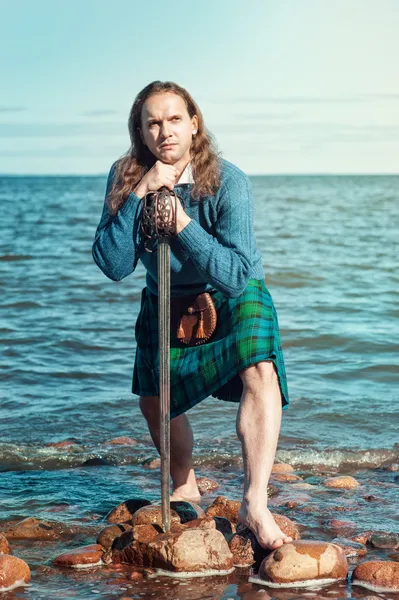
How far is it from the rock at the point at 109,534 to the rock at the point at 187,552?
218mm

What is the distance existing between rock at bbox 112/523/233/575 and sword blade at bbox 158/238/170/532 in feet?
0.42

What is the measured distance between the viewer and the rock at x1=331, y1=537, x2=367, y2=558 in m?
3.78

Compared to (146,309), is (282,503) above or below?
below

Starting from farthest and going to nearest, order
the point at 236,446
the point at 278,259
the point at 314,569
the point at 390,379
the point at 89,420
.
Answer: the point at 278,259 → the point at 390,379 → the point at 89,420 → the point at 236,446 → the point at 314,569

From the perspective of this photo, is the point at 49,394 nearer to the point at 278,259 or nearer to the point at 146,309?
the point at 146,309

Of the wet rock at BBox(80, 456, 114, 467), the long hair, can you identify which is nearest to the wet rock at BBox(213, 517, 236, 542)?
the long hair

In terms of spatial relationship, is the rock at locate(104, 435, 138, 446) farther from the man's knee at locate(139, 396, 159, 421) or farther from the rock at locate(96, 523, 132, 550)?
the rock at locate(96, 523, 132, 550)

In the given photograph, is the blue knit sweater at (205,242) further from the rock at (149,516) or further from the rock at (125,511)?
the rock at (125,511)

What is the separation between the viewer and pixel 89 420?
254 inches

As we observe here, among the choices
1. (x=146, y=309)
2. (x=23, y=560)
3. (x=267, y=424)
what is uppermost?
(x=146, y=309)

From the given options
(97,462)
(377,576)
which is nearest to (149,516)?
(377,576)

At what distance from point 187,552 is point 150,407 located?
81cm

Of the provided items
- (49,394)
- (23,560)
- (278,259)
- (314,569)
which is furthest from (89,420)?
(278,259)

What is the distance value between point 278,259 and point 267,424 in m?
12.8
